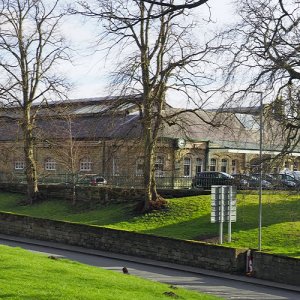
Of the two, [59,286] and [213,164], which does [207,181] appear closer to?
[213,164]

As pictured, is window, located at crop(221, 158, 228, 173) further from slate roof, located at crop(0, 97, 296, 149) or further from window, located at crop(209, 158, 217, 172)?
slate roof, located at crop(0, 97, 296, 149)

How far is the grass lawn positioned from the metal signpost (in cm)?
75

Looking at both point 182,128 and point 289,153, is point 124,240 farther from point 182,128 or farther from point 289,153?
point 289,153

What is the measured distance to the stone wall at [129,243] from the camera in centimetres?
2531

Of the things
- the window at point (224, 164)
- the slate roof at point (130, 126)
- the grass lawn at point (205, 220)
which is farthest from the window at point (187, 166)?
the grass lawn at point (205, 220)

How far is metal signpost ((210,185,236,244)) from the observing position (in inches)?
1104

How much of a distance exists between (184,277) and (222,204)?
5678mm

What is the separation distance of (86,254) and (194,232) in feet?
19.2

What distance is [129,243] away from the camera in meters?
29.8

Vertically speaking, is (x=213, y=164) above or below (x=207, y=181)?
above

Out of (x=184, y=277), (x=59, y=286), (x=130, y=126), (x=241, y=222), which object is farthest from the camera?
(x=130, y=126)

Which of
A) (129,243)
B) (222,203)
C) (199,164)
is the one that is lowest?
(129,243)

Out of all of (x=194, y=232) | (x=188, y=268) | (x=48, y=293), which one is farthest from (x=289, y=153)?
(x=48, y=293)

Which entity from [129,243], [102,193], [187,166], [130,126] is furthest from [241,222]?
[187,166]
